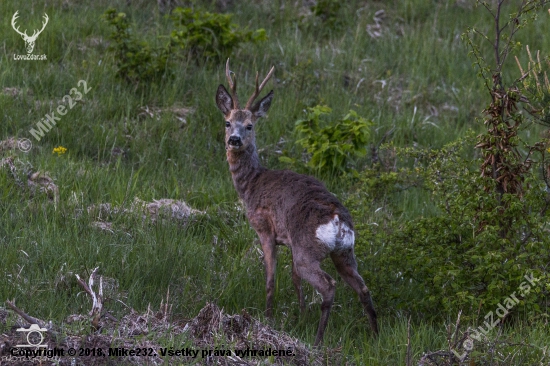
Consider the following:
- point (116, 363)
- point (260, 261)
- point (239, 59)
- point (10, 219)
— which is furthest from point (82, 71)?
point (116, 363)

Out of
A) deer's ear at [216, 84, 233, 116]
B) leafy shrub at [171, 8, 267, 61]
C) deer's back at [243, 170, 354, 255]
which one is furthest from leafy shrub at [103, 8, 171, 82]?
deer's back at [243, 170, 354, 255]

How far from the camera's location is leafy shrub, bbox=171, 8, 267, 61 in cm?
1066

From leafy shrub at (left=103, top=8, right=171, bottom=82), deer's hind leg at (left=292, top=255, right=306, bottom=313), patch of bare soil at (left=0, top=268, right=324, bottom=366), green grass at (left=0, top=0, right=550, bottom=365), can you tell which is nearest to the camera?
patch of bare soil at (left=0, top=268, right=324, bottom=366)

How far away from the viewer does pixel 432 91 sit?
37.8 feet

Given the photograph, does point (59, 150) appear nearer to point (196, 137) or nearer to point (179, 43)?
point (196, 137)

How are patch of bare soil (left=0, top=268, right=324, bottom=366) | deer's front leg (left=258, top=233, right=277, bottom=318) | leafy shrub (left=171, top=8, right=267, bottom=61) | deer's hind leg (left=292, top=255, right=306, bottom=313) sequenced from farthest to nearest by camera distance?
leafy shrub (left=171, top=8, right=267, bottom=61)
deer's hind leg (left=292, top=255, right=306, bottom=313)
deer's front leg (left=258, top=233, right=277, bottom=318)
patch of bare soil (left=0, top=268, right=324, bottom=366)

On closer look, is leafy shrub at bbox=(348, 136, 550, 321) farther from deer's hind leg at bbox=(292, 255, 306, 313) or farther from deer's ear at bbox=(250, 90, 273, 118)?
deer's ear at bbox=(250, 90, 273, 118)

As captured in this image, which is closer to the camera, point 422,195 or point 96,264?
point 96,264

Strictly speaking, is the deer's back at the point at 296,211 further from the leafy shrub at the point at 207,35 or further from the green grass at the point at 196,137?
the leafy shrub at the point at 207,35

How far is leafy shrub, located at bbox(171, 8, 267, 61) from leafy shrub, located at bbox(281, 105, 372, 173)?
1933 mm

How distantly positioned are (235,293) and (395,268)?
133 centimetres

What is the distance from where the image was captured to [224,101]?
761 centimetres

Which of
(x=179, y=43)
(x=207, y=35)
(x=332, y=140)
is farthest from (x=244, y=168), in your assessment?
(x=207, y=35)

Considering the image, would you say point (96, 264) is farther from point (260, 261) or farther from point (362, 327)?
point (362, 327)
